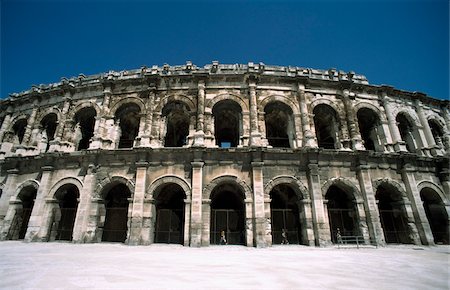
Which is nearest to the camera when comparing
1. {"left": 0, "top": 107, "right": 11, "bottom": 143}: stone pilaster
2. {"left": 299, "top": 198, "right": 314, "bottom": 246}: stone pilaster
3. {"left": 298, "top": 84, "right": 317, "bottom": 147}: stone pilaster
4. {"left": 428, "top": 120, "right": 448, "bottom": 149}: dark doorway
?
{"left": 299, "top": 198, "right": 314, "bottom": 246}: stone pilaster

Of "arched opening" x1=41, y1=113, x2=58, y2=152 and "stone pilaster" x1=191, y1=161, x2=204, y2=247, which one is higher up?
"arched opening" x1=41, y1=113, x2=58, y2=152

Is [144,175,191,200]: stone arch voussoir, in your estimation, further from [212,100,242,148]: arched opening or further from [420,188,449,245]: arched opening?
[420,188,449,245]: arched opening

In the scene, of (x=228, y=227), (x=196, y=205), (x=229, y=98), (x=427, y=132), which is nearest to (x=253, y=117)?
(x=229, y=98)

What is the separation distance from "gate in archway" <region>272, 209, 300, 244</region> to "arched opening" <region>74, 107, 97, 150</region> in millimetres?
11481

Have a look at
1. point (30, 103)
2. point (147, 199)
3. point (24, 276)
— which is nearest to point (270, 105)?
point (147, 199)

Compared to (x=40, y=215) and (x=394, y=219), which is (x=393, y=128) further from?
(x=40, y=215)

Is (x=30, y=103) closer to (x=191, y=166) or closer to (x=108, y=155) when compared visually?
(x=108, y=155)

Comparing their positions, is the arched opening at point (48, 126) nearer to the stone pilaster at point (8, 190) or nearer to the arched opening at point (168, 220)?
the stone pilaster at point (8, 190)

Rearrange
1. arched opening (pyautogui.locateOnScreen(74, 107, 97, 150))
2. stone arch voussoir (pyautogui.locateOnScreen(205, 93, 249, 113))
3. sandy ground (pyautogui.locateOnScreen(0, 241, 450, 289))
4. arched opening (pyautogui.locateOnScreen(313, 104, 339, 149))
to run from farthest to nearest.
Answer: arched opening (pyautogui.locateOnScreen(74, 107, 97, 150)) → arched opening (pyautogui.locateOnScreen(313, 104, 339, 149)) → stone arch voussoir (pyautogui.locateOnScreen(205, 93, 249, 113)) → sandy ground (pyautogui.locateOnScreen(0, 241, 450, 289))

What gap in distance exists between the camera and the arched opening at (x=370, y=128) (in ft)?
42.6

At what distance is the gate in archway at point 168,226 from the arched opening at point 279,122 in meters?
6.65

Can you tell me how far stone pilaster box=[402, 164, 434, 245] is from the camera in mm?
10750

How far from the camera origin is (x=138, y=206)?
10.2 meters

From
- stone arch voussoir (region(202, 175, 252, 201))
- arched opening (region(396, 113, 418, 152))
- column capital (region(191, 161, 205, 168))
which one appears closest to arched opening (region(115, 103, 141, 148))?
column capital (region(191, 161, 205, 168))
